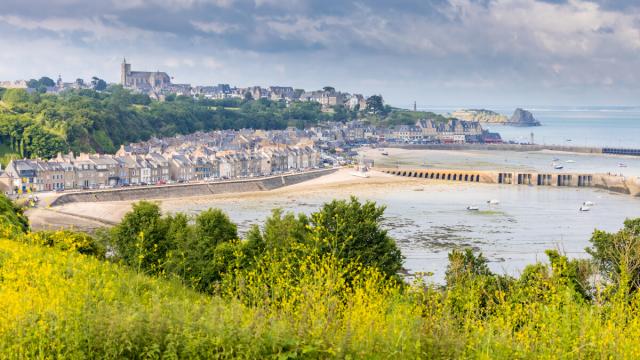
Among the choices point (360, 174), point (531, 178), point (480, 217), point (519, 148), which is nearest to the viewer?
point (480, 217)

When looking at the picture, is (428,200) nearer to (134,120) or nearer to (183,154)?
(183,154)

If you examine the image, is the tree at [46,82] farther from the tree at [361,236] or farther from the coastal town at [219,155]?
the tree at [361,236]

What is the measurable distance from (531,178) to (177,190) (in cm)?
2808

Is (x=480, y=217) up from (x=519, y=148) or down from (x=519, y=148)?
down

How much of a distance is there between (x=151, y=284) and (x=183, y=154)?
5129 centimetres

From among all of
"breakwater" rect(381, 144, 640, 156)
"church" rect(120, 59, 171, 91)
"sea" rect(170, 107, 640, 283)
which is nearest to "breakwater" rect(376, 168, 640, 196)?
"sea" rect(170, 107, 640, 283)

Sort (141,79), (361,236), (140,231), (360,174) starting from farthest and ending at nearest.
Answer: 1. (141,79)
2. (360,174)
3. (140,231)
4. (361,236)

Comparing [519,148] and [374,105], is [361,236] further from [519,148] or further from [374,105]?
[374,105]

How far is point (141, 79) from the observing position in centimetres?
16912

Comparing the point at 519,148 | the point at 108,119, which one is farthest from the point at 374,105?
the point at 108,119

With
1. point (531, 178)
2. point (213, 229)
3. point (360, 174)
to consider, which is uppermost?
point (213, 229)

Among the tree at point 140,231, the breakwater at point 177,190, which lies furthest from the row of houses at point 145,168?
the tree at point 140,231

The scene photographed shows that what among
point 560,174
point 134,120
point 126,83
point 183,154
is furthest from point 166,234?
point 126,83

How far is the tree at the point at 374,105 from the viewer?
488 ft
